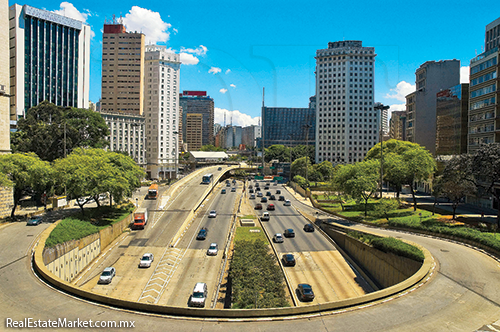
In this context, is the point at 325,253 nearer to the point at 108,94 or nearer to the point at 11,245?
the point at 11,245

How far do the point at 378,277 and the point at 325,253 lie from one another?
7.88 m

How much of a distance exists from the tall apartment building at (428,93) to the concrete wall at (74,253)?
8231cm

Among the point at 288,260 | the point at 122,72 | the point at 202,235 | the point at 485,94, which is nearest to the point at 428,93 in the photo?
the point at 485,94

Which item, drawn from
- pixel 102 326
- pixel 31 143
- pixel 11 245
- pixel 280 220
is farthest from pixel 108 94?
pixel 102 326

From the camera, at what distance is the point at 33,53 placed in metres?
119

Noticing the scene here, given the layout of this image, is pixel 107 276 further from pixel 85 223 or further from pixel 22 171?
pixel 22 171

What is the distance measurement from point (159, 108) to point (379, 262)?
125 meters

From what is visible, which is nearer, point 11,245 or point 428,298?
point 428,298

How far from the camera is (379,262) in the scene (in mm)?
35125

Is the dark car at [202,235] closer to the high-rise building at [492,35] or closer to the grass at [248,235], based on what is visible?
the grass at [248,235]

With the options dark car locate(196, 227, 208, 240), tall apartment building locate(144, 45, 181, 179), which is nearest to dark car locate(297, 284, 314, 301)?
dark car locate(196, 227, 208, 240)

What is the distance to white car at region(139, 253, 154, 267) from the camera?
37.0 metres

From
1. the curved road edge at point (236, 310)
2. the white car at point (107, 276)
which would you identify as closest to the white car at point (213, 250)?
the white car at point (107, 276)

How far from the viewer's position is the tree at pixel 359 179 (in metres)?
50.9
